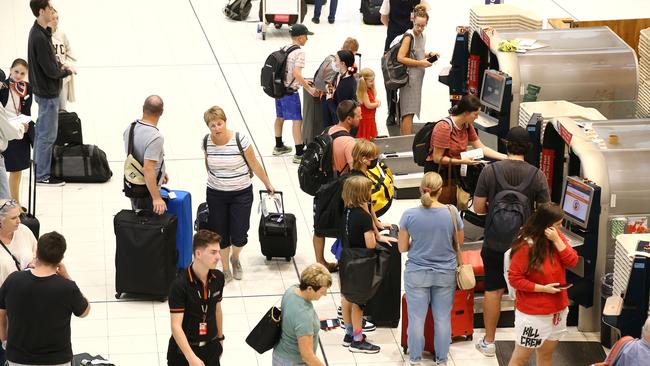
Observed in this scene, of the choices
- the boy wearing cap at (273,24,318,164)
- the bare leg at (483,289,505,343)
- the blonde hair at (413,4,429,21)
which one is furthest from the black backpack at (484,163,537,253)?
the blonde hair at (413,4,429,21)

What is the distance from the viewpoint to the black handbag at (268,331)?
7.93 meters

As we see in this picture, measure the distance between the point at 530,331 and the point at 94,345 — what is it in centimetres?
335

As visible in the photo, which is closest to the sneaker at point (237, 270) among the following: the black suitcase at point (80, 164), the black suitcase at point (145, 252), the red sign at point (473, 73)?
the black suitcase at point (145, 252)

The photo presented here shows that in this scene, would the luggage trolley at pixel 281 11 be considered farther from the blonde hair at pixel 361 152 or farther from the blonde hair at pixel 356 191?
the blonde hair at pixel 356 191

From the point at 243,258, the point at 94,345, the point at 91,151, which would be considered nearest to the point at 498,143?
the point at 243,258

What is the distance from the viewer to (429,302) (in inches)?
374

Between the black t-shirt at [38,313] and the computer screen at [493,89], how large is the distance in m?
6.34

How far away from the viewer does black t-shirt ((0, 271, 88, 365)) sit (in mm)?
7738

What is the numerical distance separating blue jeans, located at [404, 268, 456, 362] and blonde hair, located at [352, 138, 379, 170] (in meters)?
1.03

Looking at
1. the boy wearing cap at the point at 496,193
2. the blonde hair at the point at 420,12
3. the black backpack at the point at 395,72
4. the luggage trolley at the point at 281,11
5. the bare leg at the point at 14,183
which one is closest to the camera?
the boy wearing cap at the point at 496,193

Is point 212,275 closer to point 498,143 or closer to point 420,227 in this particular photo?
point 420,227

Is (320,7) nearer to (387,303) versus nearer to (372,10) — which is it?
(372,10)

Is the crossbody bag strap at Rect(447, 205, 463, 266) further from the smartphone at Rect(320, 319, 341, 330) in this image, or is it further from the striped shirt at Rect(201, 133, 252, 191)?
the striped shirt at Rect(201, 133, 252, 191)

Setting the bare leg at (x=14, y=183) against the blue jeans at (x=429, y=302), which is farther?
the bare leg at (x=14, y=183)
